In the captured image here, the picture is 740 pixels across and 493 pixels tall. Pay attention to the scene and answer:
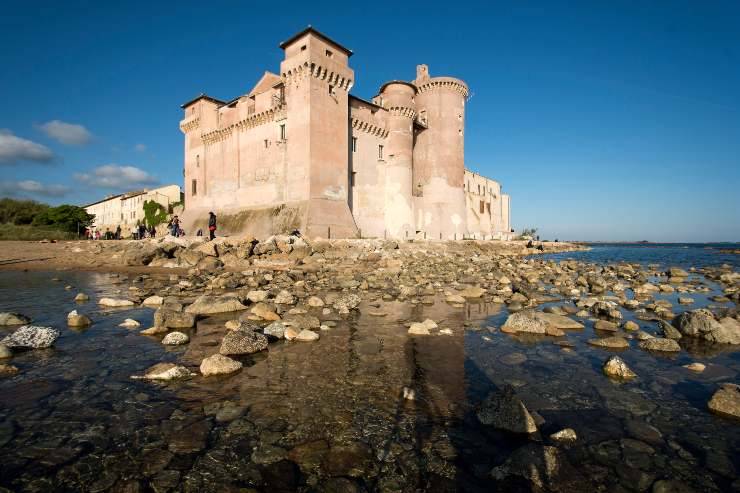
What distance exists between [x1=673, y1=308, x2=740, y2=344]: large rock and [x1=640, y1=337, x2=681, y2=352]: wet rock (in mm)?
851

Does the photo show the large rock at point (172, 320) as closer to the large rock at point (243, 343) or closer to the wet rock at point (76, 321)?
the wet rock at point (76, 321)

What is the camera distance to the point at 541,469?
2309mm

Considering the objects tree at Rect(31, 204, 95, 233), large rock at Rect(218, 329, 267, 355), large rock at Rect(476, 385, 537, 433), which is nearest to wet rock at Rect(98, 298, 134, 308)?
large rock at Rect(218, 329, 267, 355)

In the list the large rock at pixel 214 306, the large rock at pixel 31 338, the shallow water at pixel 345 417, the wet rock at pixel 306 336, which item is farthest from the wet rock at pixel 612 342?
the large rock at pixel 31 338

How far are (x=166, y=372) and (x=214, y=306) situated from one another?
10.5 feet

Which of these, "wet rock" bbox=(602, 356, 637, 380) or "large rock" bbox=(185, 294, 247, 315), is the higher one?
"large rock" bbox=(185, 294, 247, 315)

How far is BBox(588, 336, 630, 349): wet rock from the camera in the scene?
16.8 ft

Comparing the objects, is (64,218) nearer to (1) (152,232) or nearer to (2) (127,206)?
(2) (127,206)

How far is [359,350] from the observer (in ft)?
15.8

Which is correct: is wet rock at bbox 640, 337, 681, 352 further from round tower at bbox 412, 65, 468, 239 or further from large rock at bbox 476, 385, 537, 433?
round tower at bbox 412, 65, 468, 239

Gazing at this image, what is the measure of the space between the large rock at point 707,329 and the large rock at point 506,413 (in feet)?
14.8

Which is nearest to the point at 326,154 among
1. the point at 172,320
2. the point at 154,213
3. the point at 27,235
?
the point at 172,320

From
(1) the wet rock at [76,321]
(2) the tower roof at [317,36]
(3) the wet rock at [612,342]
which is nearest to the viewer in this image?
(3) the wet rock at [612,342]

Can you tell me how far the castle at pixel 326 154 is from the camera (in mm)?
24203
